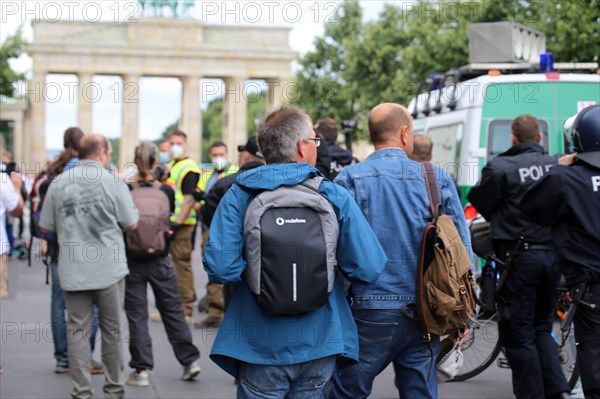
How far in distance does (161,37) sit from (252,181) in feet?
255

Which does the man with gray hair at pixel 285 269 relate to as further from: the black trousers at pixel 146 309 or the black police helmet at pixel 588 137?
the black trousers at pixel 146 309

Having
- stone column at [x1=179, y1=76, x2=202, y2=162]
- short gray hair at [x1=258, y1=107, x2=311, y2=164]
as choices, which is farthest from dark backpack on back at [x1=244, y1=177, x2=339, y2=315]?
stone column at [x1=179, y1=76, x2=202, y2=162]

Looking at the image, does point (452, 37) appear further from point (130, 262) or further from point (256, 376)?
point (256, 376)

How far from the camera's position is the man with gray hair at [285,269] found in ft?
15.1

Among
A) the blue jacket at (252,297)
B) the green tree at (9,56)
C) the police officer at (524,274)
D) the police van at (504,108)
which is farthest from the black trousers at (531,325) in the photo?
the green tree at (9,56)

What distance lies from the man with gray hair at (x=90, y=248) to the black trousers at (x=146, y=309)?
2.81 ft

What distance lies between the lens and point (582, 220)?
19.0 ft

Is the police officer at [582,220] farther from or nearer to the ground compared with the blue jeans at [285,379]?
farther from the ground

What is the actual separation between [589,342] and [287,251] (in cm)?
201

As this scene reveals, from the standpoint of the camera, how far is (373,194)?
5531mm

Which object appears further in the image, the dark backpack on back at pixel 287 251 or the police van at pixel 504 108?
the police van at pixel 504 108

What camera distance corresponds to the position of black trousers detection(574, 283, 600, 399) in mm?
5574

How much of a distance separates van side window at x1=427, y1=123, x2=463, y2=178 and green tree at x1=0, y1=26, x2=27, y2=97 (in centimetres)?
3219

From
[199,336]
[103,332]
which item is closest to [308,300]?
[103,332]
